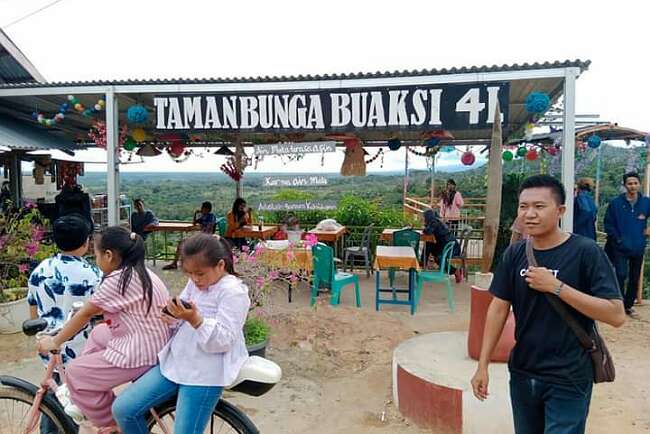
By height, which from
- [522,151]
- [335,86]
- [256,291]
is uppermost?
[335,86]

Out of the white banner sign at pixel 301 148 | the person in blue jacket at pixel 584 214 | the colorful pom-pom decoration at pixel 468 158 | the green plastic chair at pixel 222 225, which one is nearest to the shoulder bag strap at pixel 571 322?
the person in blue jacket at pixel 584 214

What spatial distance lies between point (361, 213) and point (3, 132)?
6124 millimetres

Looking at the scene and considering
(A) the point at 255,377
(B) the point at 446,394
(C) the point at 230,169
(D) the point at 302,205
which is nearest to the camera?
(A) the point at 255,377

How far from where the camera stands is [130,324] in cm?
→ 210

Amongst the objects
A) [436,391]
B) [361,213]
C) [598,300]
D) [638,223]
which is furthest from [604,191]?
[598,300]

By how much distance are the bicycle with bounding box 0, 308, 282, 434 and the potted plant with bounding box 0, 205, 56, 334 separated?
3.02 m

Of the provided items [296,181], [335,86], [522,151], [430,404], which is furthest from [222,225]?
[430,404]

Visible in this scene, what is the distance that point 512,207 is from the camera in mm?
9125

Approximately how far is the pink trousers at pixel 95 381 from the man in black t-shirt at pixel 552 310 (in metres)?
1.46

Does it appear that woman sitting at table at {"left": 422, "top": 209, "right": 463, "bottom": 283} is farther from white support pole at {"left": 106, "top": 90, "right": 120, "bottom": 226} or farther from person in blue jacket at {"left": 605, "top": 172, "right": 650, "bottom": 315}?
white support pole at {"left": 106, "top": 90, "right": 120, "bottom": 226}

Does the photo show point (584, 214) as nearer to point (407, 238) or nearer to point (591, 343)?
point (407, 238)

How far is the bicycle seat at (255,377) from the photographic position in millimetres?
2045

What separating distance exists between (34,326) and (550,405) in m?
2.13

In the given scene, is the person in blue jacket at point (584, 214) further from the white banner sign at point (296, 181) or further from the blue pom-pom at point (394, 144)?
the blue pom-pom at point (394, 144)
